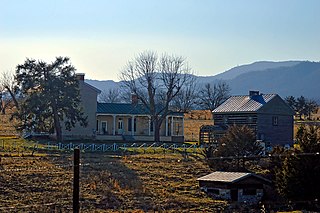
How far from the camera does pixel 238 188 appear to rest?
1214 inches

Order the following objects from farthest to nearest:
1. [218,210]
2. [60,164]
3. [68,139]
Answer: [68,139], [60,164], [218,210]

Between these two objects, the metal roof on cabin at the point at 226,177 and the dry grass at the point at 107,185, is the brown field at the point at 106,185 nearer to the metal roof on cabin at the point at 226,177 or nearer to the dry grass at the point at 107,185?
the dry grass at the point at 107,185

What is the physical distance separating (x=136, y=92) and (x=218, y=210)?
39.7 metres

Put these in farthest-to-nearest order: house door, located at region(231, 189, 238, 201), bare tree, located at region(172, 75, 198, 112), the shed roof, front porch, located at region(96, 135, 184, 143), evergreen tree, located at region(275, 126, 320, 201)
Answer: bare tree, located at region(172, 75, 198, 112)
front porch, located at region(96, 135, 184, 143)
the shed roof
house door, located at region(231, 189, 238, 201)
evergreen tree, located at region(275, 126, 320, 201)

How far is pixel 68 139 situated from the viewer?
62406mm

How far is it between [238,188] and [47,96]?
101 feet

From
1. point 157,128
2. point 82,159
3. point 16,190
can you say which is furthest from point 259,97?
point 16,190

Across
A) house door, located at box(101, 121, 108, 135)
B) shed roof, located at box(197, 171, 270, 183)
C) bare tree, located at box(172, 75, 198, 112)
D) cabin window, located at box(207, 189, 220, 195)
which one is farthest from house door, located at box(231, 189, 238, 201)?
house door, located at box(101, 121, 108, 135)

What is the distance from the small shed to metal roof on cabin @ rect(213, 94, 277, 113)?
89.5ft

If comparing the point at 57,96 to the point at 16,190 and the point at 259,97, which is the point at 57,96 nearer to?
the point at 259,97

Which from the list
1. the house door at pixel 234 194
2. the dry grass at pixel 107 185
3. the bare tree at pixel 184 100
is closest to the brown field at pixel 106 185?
the dry grass at pixel 107 185

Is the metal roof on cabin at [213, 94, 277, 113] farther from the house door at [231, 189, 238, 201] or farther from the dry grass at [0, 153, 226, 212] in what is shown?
the house door at [231, 189, 238, 201]

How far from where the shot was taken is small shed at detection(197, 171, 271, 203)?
30.6m

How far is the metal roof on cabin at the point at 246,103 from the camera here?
58956 millimetres
